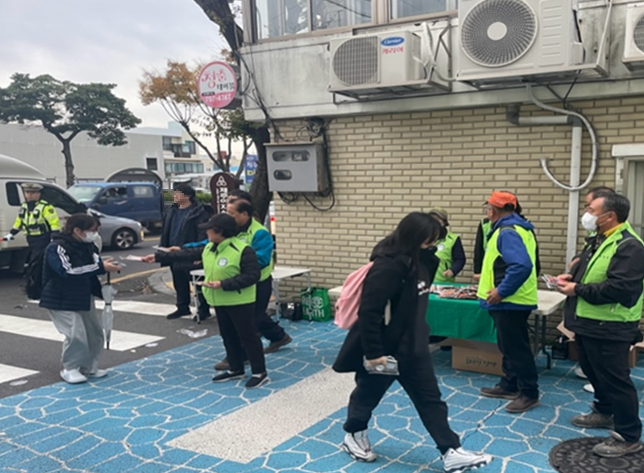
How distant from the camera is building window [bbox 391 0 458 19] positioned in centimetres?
653

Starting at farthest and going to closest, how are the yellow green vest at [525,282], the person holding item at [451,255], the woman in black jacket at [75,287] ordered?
the person holding item at [451,255] < the woman in black jacket at [75,287] < the yellow green vest at [525,282]

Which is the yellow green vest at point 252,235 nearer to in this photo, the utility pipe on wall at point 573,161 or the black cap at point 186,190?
the black cap at point 186,190

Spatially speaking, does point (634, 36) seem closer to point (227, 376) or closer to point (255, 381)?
point (255, 381)

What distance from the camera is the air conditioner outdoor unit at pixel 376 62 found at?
6176mm

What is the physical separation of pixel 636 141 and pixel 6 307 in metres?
9.46

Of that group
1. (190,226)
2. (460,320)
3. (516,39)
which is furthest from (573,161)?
(190,226)

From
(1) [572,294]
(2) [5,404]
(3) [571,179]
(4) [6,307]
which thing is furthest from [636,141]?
(4) [6,307]

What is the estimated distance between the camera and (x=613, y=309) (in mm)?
3703

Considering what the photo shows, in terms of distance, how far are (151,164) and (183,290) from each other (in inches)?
1532

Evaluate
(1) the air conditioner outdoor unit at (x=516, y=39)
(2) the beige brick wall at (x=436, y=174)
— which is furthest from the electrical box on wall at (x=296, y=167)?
(1) the air conditioner outdoor unit at (x=516, y=39)

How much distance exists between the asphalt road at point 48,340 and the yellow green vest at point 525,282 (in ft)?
13.5

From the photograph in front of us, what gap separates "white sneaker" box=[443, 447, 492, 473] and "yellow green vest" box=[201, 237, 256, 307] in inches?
93.0

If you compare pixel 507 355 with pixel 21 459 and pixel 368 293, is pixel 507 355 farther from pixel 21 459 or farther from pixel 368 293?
pixel 21 459

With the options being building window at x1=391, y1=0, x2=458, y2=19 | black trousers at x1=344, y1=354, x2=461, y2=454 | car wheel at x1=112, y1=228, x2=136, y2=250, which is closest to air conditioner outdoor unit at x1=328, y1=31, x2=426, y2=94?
building window at x1=391, y1=0, x2=458, y2=19
